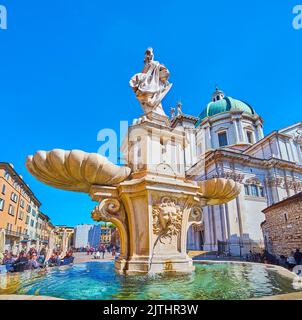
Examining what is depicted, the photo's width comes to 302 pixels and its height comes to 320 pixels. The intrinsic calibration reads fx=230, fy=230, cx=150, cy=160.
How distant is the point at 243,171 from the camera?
26578 mm

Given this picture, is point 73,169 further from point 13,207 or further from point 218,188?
point 13,207

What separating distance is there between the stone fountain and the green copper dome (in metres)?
34.7

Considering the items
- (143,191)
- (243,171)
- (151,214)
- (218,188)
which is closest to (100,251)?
(243,171)

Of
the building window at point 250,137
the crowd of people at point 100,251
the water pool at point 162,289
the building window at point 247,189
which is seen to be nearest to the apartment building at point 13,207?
the crowd of people at point 100,251

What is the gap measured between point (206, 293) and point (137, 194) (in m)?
2.42

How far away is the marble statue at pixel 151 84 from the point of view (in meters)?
6.71

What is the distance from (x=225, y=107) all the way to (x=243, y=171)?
609 inches

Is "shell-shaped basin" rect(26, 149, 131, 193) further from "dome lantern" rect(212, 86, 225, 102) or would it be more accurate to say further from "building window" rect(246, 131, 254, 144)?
"dome lantern" rect(212, 86, 225, 102)

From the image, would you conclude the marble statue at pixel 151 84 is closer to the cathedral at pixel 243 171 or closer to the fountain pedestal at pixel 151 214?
the fountain pedestal at pixel 151 214

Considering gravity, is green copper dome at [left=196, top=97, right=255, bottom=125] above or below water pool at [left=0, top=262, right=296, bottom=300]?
above

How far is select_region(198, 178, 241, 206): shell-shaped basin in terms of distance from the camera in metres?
5.72

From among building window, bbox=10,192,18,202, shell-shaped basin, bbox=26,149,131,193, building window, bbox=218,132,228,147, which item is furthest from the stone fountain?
building window, bbox=10,192,18,202

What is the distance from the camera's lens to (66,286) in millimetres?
3564
